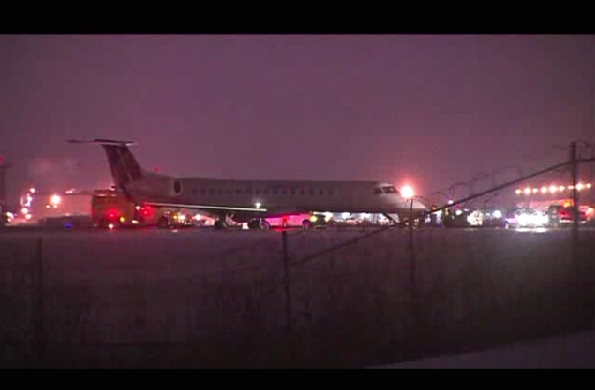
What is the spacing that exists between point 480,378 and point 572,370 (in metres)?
1.04

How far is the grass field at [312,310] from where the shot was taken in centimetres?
1062

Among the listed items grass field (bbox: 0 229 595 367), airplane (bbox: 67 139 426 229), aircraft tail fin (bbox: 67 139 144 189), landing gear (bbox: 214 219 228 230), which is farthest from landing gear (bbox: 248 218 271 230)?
grass field (bbox: 0 229 595 367)

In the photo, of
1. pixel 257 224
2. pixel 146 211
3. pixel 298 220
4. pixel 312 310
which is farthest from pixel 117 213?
pixel 312 310

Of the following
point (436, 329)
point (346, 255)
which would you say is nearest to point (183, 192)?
point (346, 255)

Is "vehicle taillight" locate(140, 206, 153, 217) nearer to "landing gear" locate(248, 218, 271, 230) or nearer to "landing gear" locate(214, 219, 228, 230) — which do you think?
"landing gear" locate(214, 219, 228, 230)

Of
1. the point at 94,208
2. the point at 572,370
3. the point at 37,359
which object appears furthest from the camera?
the point at 94,208

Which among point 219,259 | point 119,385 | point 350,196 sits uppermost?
point 350,196

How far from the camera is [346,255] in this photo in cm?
1409

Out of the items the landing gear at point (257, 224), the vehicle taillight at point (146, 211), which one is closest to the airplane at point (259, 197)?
the landing gear at point (257, 224)

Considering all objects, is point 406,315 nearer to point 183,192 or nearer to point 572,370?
point 572,370

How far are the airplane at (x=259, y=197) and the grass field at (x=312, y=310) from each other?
103ft

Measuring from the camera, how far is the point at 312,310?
39.2 ft

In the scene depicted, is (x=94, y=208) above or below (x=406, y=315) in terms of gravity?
above

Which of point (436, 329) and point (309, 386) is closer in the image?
point (309, 386)
